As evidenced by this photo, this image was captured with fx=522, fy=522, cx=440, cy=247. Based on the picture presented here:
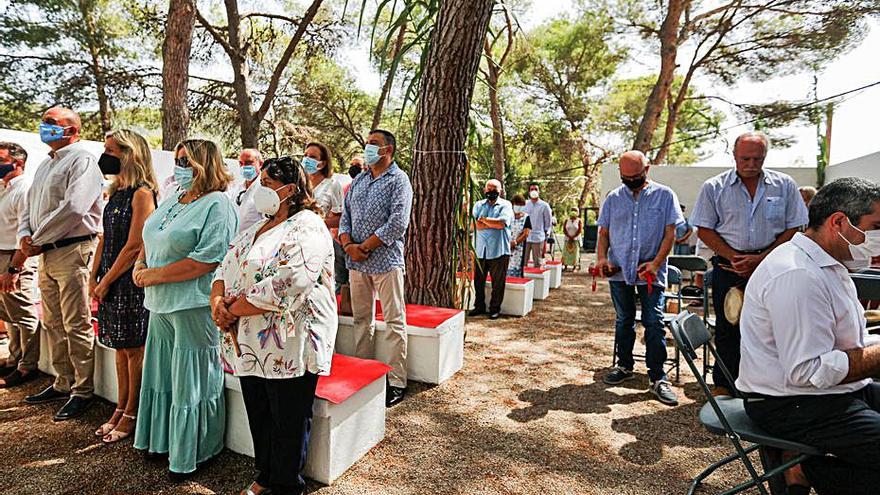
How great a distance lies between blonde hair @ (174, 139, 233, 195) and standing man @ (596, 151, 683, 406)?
253 centimetres

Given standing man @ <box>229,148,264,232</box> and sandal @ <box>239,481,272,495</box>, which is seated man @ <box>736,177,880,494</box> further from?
standing man @ <box>229,148,264,232</box>

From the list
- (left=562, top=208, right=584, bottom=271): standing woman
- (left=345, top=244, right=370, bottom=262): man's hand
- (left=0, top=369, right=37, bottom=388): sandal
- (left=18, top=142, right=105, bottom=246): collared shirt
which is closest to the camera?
(left=18, top=142, right=105, bottom=246): collared shirt

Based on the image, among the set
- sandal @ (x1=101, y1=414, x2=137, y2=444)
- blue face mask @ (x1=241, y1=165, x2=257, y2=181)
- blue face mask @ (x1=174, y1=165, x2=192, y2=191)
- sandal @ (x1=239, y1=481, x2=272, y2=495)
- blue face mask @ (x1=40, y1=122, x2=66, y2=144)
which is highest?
blue face mask @ (x1=40, y1=122, x2=66, y2=144)

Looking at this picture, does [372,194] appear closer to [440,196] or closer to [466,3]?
[440,196]

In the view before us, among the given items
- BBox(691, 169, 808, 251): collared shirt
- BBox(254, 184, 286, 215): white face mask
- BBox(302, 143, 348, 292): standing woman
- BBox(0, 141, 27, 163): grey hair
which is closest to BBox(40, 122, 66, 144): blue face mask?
BBox(0, 141, 27, 163): grey hair

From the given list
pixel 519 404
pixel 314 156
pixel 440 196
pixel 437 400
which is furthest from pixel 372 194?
pixel 519 404

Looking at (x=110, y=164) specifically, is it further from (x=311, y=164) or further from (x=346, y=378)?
(x=346, y=378)

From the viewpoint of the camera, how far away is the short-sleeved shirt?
2291mm

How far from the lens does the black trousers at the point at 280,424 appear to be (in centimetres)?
207

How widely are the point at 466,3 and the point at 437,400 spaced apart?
9.65ft

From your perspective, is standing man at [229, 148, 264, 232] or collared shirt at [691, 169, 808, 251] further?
standing man at [229, 148, 264, 232]

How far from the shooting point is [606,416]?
3.19 metres

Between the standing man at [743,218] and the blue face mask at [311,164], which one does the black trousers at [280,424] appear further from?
the standing man at [743,218]

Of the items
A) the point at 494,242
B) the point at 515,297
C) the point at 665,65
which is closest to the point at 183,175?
the point at 494,242
